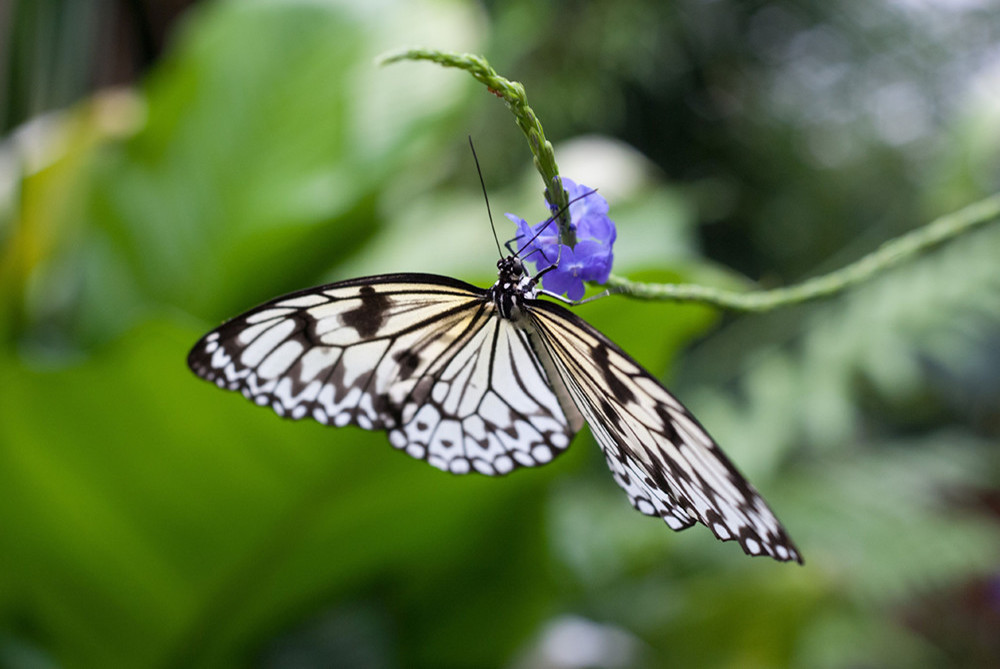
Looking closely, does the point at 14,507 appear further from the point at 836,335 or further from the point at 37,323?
the point at 836,335

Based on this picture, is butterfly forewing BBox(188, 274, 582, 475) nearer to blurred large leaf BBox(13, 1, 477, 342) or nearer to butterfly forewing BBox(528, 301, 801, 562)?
butterfly forewing BBox(528, 301, 801, 562)

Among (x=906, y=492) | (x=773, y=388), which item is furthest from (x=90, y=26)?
(x=906, y=492)

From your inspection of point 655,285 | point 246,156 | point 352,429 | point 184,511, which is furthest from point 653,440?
point 246,156

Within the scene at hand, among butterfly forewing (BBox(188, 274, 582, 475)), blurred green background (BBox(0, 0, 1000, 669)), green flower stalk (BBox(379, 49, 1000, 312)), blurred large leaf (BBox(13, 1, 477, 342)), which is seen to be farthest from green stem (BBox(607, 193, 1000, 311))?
blurred large leaf (BBox(13, 1, 477, 342))

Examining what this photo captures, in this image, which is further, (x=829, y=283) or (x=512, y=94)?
(x=829, y=283)

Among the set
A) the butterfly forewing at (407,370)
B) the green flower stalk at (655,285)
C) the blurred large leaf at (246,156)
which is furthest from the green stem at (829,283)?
the blurred large leaf at (246,156)

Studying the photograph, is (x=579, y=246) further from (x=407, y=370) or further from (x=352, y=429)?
(x=352, y=429)
